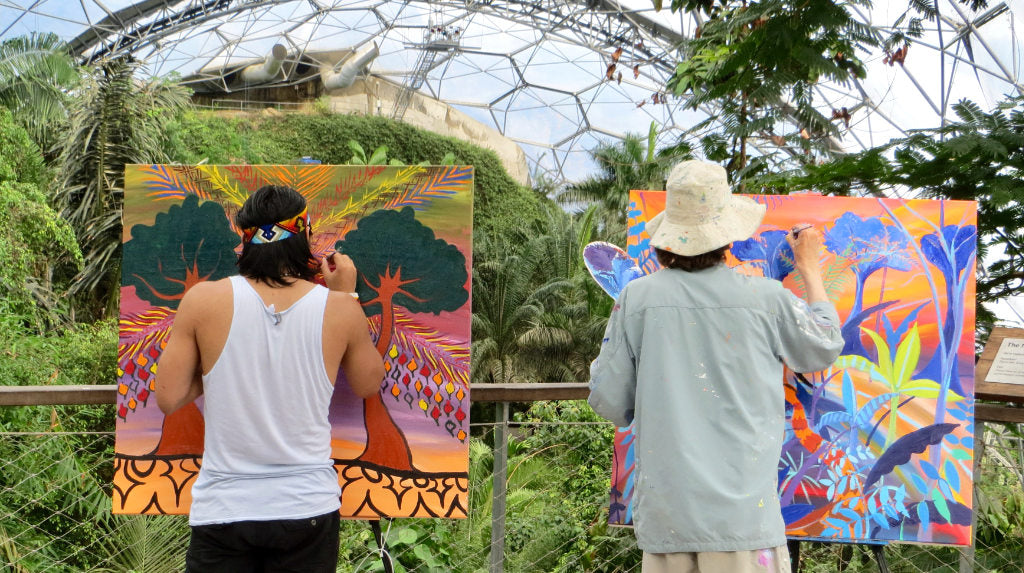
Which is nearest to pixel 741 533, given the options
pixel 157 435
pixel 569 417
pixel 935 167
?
pixel 157 435

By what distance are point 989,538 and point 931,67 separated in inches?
767

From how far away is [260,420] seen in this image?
7.62 ft

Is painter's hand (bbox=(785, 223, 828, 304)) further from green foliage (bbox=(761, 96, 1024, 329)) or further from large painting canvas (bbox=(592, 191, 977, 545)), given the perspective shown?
green foliage (bbox=(761, 96, 1024, 329))

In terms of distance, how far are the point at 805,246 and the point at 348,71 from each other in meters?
34.2

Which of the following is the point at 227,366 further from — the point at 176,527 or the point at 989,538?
the point at 989,538

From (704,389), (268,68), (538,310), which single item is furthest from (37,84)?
(268,68)

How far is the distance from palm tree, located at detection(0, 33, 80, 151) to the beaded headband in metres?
16.1

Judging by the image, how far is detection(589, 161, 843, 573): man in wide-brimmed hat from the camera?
2248 mm

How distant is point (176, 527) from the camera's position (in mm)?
4770

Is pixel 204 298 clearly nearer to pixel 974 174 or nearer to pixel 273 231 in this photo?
pixel 273 231

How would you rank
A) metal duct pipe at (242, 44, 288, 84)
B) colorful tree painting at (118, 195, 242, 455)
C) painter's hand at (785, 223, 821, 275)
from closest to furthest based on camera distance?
1. painter's hand at (785, 223, 821, 275)
2. colorful tree painting at (118, 195, 242, 455)
3. metal duct pipe at (242, 44, 288, 84)

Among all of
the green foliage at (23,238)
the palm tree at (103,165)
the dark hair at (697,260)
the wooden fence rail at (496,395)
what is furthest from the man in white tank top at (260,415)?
the palm tree at (103,165)

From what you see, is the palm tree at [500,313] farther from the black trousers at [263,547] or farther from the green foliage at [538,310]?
the black trousers at [263,547]

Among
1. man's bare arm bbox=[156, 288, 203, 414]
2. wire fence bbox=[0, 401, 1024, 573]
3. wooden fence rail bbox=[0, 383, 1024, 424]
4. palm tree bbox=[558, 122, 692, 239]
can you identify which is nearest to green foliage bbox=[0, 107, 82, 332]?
wire fence bbox=[0, 401, 1024, 573]
